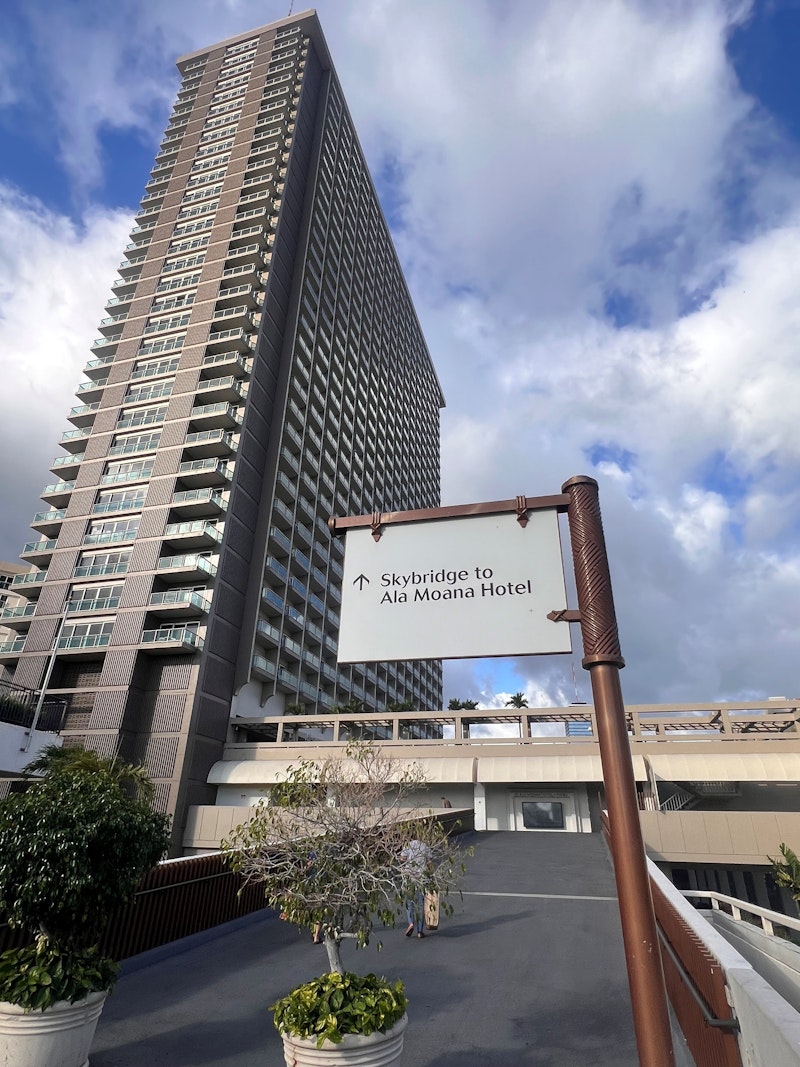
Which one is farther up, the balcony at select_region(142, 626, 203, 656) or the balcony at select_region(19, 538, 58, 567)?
the balcony at select_region(19, 538, 58, 567)

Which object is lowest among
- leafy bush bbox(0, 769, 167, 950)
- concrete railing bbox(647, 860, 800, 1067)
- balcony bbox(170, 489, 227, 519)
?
concrete railing bbox(647, 860, 800, 1067)

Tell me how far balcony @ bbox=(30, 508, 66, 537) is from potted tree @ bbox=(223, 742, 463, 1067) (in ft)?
165

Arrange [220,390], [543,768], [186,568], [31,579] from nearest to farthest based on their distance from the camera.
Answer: [543,768] < [186,568] < [31,579] < [220,390]

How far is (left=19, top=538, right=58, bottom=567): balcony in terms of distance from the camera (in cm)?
4890

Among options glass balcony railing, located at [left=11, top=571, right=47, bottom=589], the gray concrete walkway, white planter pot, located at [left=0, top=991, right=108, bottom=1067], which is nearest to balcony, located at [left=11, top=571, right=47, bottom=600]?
glass balcony railing, located at [left=11, top=571, right=47, bottom=589]

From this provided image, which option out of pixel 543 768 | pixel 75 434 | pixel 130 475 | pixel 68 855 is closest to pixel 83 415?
pixel 75 434

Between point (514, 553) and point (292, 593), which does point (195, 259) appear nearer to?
point (292, 593)

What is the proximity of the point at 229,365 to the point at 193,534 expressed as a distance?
1608 cm

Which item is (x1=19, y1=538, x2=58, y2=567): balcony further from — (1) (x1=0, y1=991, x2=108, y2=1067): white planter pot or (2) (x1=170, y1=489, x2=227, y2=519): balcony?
(1) (x1=0, y1=991, x2=108, y2=1067): white planter pot

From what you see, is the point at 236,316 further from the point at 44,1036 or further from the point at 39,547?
the point at 44,1036

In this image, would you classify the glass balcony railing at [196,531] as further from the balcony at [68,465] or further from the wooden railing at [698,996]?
the wooden railing at [698,996]

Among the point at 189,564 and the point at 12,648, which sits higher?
the point at 189,564

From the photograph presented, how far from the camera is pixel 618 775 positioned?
14.5 feet

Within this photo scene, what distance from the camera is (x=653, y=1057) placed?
3664 mm
